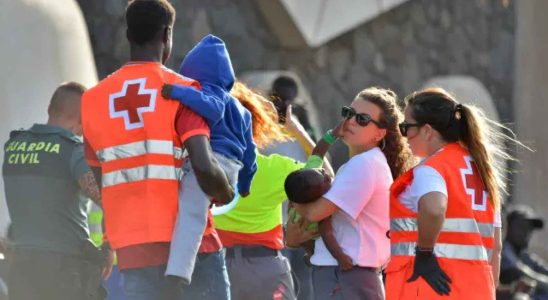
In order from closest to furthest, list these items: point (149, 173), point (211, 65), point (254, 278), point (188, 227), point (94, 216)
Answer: point (188, 227), point (149, 173), point (211, 65), point (254, 278), point (94, 216)

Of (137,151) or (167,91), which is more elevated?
→ (167,91)

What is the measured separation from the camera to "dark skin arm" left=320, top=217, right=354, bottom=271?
7332 mm

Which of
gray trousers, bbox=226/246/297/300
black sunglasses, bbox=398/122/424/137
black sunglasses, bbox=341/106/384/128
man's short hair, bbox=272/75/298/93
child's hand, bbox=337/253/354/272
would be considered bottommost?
gray trousers, bbox=226/246/297/300

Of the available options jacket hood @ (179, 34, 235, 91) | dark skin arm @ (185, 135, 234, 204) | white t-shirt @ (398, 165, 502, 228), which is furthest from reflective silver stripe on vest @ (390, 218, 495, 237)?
dark skin arm @ (185, 135, 234, 204)

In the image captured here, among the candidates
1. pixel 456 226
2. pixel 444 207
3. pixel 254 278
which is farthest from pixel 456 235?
pixel 254 278

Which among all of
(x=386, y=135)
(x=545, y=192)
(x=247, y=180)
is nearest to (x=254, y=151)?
(x=247, y=180)

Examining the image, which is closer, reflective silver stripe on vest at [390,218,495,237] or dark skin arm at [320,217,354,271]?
reflective silver stripe on vest at [390,218,495,237]

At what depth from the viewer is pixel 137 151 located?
5.88 metres

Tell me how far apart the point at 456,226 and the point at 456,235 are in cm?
4

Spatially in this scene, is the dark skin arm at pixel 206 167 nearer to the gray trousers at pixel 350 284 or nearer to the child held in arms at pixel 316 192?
the child held in arms at pixel 316 192

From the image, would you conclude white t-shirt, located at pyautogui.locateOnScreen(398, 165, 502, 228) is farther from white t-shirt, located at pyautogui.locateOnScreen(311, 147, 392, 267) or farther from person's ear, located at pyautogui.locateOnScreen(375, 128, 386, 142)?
person's ear, located at pyautogui.locateOnScreen(375, 128, 386, 142)

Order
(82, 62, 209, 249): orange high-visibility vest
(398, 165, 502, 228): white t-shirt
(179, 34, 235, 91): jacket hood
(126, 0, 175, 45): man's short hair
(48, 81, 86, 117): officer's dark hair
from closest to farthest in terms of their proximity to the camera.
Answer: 1. (82, 62, 209, 249): orange high-visibility vest
2. (126, 0, 175, 45): man's short hair
3. (179, 34, 235, 91): jacket hood
4. (398, 165, 502, 228): white t-shirt
5. (48, 81, 86, 117): officer's dark hair

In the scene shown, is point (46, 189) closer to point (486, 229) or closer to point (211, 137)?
point (211, 137)

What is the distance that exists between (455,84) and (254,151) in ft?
35.9
